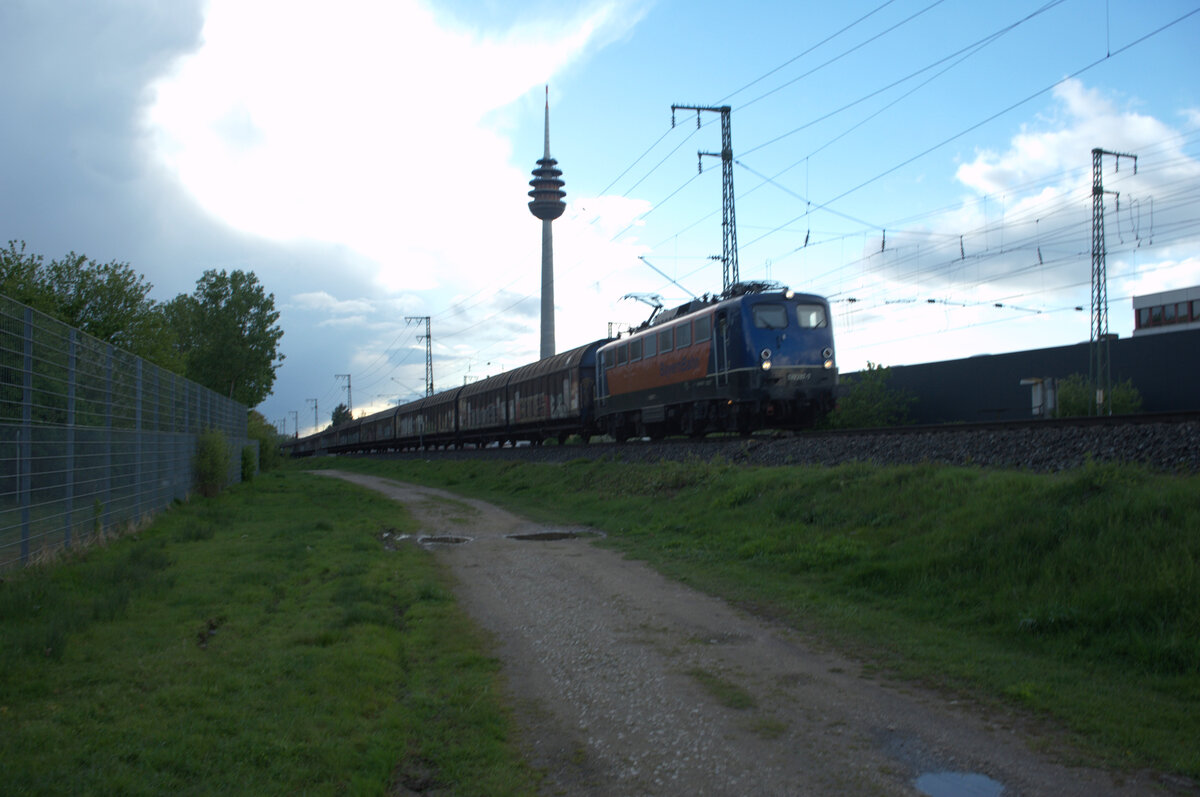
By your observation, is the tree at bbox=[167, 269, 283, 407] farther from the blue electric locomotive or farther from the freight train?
the blue electric locomotive

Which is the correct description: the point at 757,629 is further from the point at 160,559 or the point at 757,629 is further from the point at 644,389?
the point at 644,389

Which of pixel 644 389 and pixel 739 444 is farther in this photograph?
pixel 644 389

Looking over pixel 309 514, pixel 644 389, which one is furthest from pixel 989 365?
pixel 309 514

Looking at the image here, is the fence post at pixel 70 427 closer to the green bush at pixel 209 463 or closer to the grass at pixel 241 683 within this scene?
the grass at pixel 241 683

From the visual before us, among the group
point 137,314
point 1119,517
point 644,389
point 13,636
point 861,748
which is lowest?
point 861,748

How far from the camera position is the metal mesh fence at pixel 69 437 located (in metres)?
7.86

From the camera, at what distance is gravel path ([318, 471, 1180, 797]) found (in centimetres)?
404

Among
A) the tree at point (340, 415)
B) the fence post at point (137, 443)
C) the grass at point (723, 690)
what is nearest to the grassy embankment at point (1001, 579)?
the grass at point (723, 690)

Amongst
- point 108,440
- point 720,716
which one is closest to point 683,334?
point 108,440

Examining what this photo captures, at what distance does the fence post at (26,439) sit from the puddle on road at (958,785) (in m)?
7.98

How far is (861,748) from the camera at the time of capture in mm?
4398

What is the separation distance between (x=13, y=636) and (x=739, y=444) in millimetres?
13400

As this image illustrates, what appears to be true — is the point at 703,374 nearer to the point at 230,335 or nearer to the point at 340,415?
the point at 230,335

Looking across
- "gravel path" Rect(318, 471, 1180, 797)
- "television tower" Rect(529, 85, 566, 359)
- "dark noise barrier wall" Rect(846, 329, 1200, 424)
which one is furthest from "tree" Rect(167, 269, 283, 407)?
"television tower" Rect(529, 85, 566, 359)
